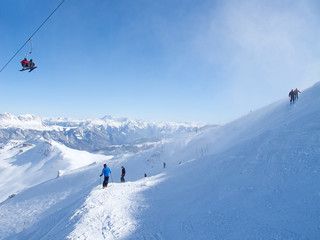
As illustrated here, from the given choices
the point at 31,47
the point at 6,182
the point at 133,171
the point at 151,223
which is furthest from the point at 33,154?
the point at 151,223

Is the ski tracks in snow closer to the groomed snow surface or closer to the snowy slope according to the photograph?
the groomed snow surface

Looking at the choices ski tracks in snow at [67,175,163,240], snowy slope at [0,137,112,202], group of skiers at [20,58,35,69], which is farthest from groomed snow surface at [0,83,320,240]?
snowy slope at [0,137,112,202]

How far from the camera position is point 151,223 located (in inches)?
388

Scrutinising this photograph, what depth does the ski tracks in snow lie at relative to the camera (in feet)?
30.6

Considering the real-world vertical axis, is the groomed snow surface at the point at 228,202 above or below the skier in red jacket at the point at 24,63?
below

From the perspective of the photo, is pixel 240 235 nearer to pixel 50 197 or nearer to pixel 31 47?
pixel 31 47

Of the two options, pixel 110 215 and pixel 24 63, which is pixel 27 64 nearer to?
pixel 24 63

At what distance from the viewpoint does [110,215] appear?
11078 millimetres

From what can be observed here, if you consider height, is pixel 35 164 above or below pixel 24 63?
below

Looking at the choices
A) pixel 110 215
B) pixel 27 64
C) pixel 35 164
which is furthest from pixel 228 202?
pixel 35 164

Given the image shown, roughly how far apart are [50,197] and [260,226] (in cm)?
3313

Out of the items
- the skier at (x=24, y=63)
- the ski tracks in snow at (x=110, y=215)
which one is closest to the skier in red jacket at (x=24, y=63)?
the skier at (x=24, y=63)

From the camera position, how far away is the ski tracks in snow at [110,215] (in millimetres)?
9336

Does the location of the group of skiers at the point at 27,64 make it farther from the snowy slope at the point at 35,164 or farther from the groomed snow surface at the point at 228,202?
the snowy slope at the point at 35,164
